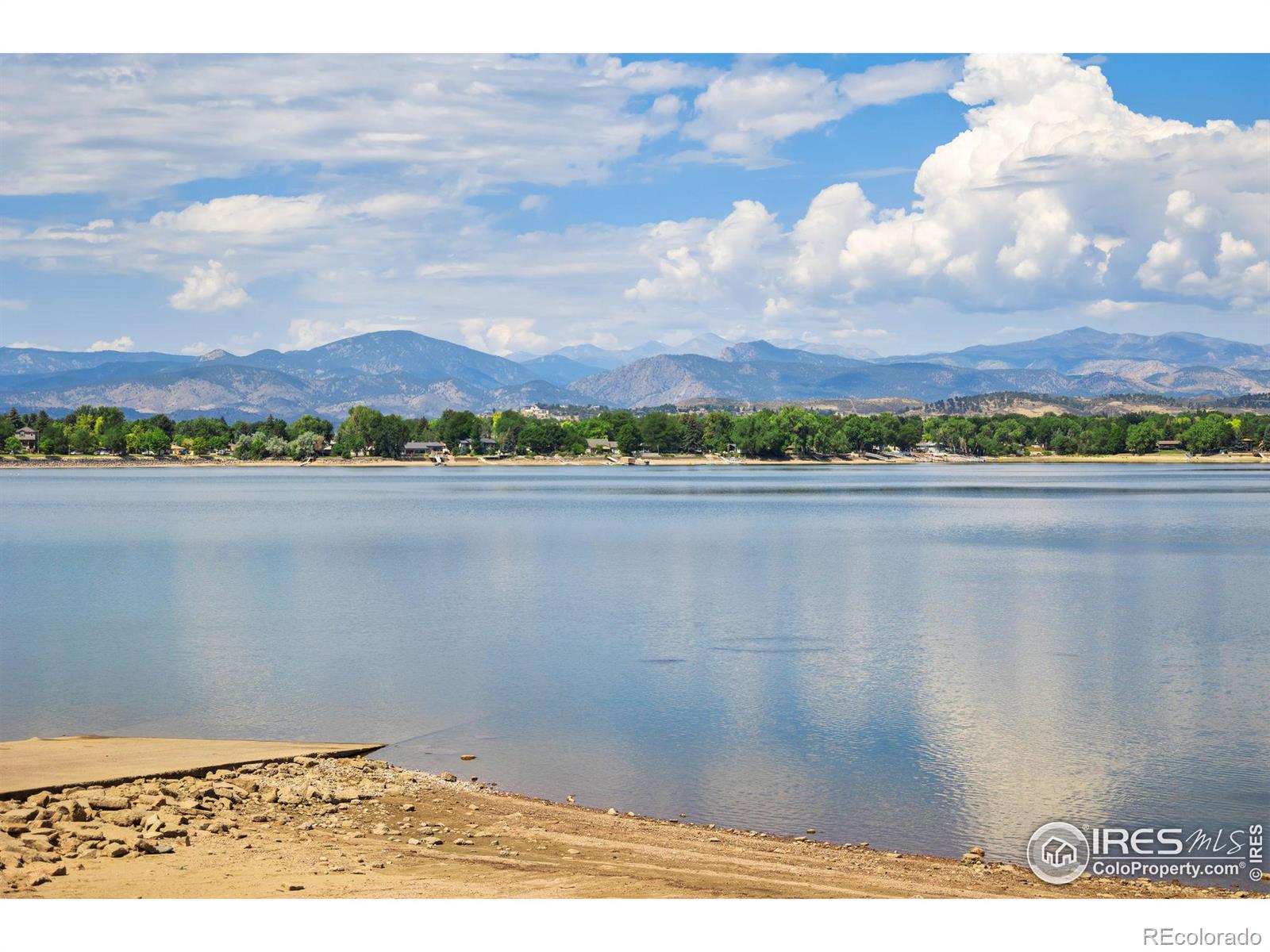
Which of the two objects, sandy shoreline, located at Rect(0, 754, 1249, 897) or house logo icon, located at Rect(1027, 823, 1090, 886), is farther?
house logo icon, located at Rect(1027, 823, 1090, 886)

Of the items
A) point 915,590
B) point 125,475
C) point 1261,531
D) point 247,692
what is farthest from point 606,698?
point 125,475

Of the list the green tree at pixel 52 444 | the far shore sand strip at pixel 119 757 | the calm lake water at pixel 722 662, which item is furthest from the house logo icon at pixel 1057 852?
the green tree at pixel 52 444

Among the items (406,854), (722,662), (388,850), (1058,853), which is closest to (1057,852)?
(1058,853)

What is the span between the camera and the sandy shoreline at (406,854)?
30.2ft

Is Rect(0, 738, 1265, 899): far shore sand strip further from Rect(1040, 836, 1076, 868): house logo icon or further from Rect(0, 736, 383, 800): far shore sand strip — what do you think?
Rect(1040, 836, 1076, 868): house logo icon

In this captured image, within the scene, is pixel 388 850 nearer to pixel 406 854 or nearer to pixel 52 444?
pixel 406 854

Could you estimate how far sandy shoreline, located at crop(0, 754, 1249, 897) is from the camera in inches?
363

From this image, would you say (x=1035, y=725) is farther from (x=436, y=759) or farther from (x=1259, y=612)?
(x=1259, y=612)

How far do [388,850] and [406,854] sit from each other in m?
0.23

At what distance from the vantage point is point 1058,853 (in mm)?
11617

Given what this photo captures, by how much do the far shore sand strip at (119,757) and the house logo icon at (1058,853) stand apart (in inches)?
346

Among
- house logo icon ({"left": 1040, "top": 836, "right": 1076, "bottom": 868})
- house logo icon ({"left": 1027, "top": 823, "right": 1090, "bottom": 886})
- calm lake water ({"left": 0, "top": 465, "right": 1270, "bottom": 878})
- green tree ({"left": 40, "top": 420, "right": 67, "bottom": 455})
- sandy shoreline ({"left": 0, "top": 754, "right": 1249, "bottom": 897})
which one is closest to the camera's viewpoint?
sandy shoreline ({"left": 0, "top": 754, "right": 1249, "bottom": 897})

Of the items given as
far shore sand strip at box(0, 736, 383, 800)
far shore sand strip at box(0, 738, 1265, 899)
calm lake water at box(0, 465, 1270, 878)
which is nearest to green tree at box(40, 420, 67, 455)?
calm lake water at box(0, 465, 1270, 878)

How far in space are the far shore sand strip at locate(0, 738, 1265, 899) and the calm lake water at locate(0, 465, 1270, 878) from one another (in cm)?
→ 121
